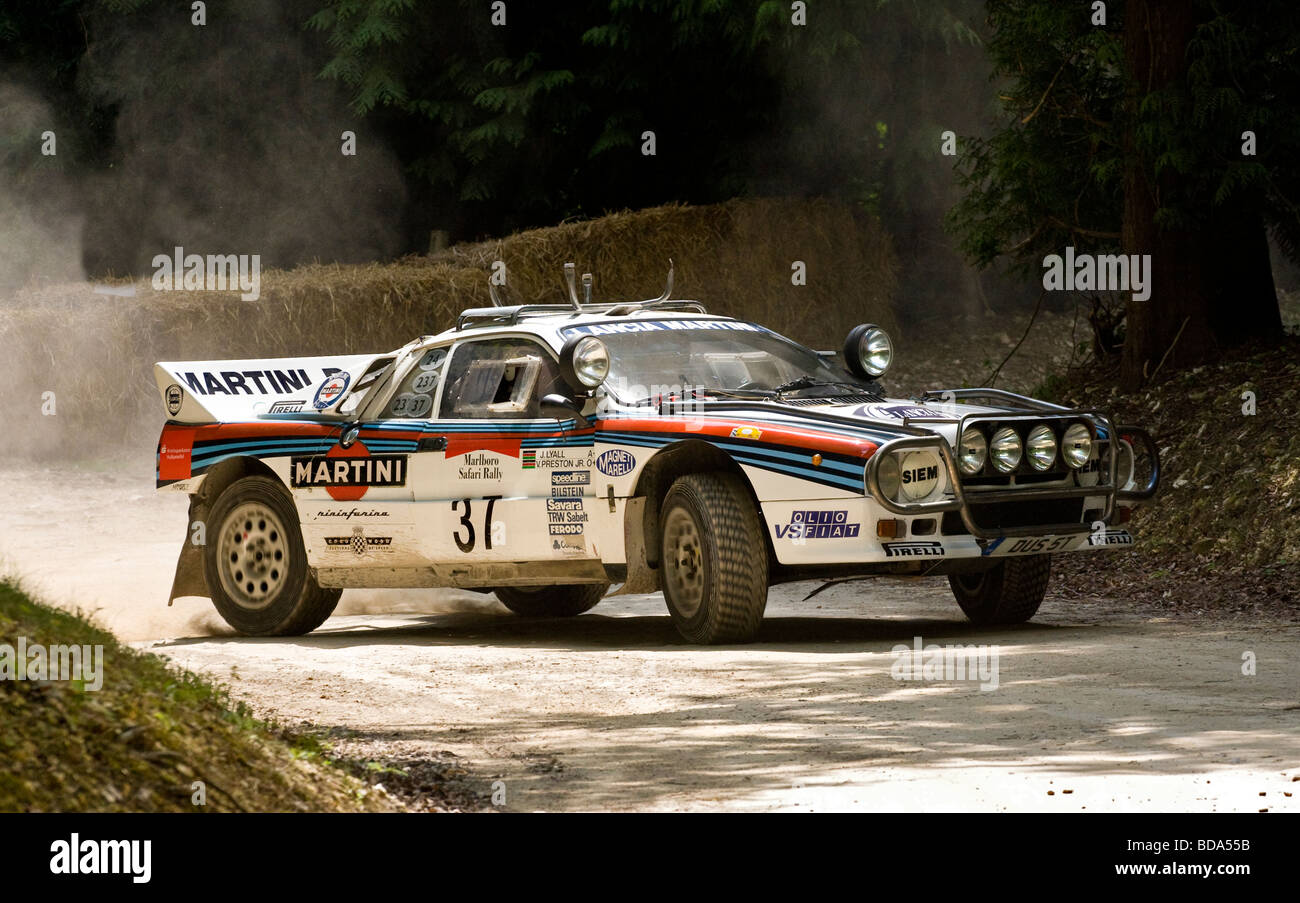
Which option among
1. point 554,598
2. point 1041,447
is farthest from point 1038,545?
point 554,598

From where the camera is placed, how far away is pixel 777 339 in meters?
11.2

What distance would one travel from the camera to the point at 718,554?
9.62m

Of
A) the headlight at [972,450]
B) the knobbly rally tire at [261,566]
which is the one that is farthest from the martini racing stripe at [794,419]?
the knobbly rally tire at [261,566]

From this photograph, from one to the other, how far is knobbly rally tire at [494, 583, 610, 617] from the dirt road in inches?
6.9

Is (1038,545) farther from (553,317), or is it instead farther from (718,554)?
(553,317)

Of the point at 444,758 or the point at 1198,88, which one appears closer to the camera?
the point at 444,758

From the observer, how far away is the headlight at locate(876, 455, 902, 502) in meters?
9.27

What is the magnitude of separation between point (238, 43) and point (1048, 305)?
37.3 feet

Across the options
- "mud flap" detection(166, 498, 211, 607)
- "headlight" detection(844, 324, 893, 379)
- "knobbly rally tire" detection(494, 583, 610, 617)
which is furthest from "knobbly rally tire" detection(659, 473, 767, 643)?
"mud flap" detection(166, 498, 211, 607)

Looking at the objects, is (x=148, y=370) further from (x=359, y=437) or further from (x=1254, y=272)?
(x=1254, y=272)

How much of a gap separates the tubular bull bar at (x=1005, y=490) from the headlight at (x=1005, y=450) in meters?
0.07

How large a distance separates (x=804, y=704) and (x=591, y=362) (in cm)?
301

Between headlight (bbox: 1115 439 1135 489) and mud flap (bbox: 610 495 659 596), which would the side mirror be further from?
headlight (bbox: 1115 439 1135 489)
